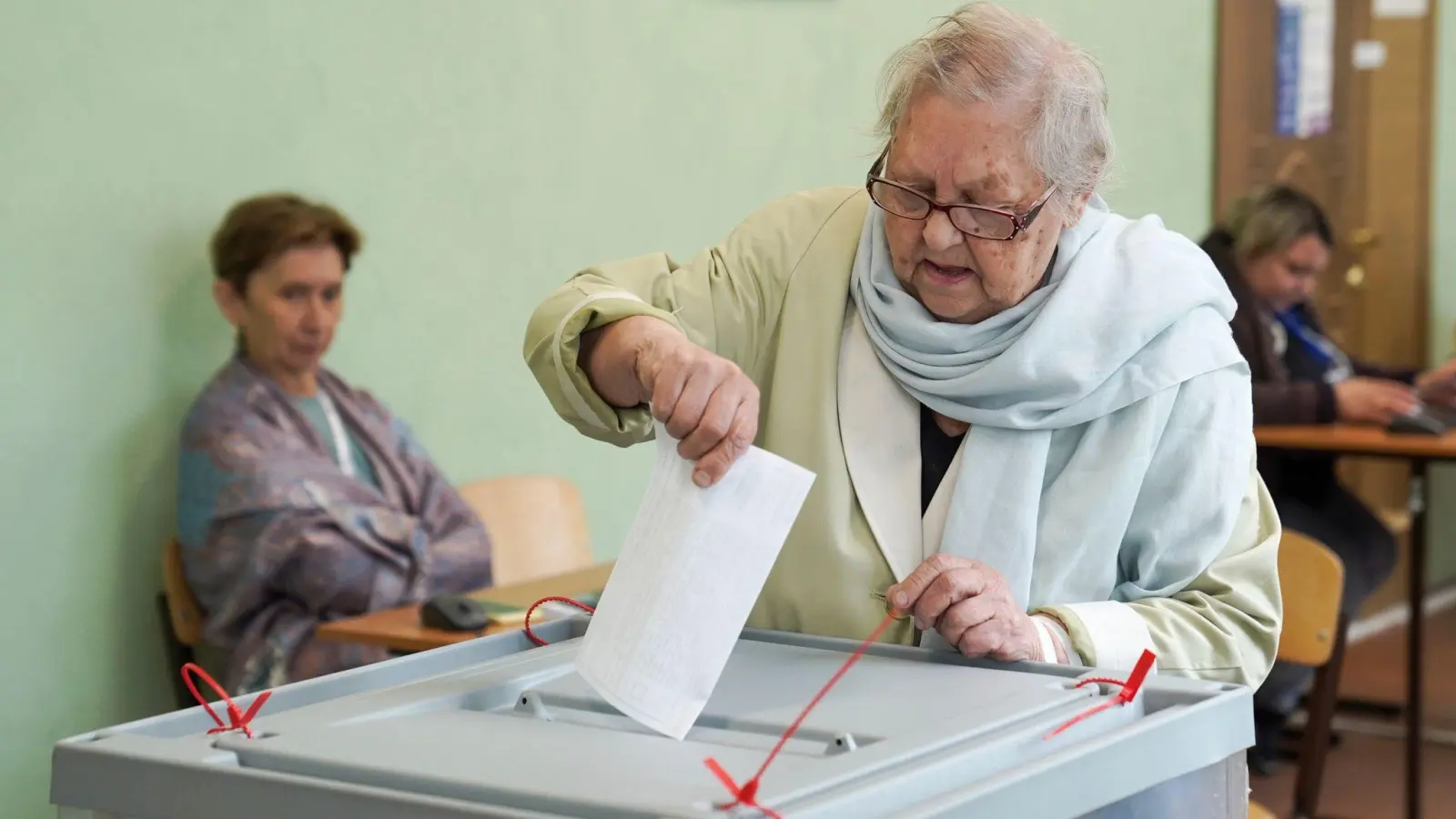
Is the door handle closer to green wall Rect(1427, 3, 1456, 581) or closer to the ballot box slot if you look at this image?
green wall Rect(1427, 3, 1456, 581)

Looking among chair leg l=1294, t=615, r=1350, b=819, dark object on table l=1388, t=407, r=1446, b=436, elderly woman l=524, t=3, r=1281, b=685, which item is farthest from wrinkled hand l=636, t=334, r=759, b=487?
dark object on table l=1388, t=407, r=1446, b=436

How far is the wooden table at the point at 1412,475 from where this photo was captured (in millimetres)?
4164

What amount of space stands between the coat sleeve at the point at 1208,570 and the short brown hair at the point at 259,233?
78.3 inches

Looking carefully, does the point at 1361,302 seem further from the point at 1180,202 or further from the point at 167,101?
the point at 167,101

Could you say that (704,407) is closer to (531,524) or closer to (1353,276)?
(531,524)

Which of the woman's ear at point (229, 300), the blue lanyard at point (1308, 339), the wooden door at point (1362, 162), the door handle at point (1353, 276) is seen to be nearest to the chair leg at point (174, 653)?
the woman's ear at point (229, 300)

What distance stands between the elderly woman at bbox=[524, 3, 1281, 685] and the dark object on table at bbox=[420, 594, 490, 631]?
1.02m

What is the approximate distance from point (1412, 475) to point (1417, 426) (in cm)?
13

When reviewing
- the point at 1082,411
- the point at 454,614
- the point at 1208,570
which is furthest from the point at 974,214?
the point at 454,614

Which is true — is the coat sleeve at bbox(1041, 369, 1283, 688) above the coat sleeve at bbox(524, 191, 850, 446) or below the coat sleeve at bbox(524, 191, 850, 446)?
below

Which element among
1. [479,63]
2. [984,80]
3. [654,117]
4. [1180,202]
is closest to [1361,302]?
[1180,202]

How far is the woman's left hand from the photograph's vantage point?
1.33 metres

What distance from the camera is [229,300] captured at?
3.19 m

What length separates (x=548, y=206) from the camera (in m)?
3.83
